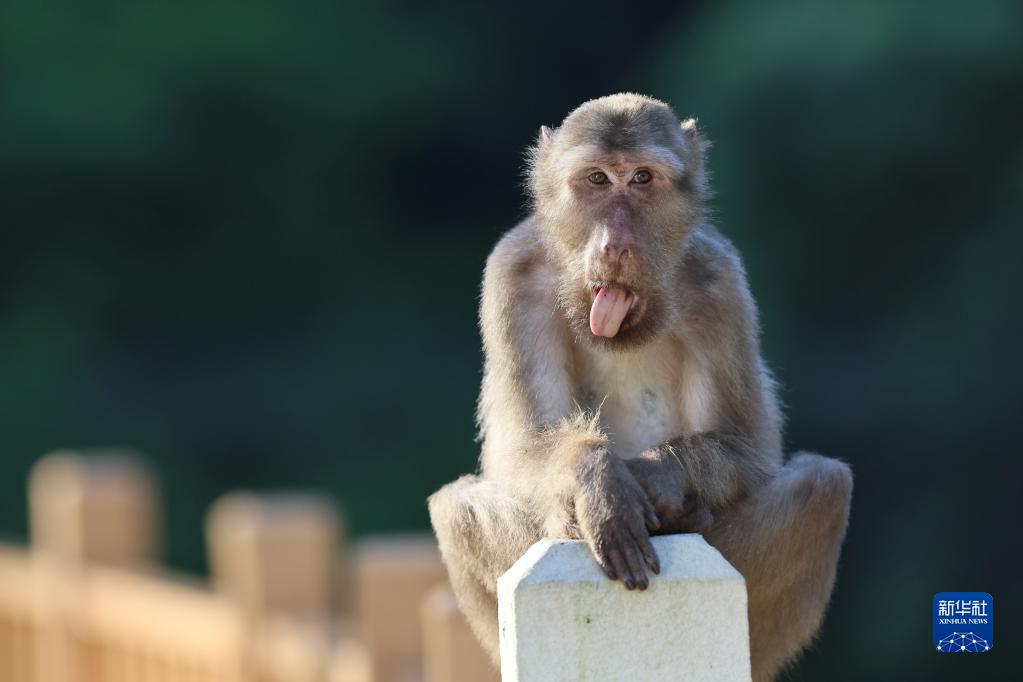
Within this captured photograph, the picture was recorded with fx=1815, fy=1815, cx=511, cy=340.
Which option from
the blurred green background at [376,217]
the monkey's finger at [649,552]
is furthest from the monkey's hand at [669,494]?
the blurred green background at [376,217]

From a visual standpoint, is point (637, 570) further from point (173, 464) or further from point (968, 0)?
point (173, 464)

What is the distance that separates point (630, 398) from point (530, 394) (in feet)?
1.02

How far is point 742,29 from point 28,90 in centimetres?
625

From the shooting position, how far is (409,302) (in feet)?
48.5

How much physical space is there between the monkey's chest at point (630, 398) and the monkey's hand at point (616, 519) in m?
0.65

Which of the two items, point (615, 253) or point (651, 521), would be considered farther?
point (615, 253)

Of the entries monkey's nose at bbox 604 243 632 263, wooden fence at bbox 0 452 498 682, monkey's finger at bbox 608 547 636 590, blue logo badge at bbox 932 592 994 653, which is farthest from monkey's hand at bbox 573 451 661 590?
wooden fence at bbox 0 452 498 682

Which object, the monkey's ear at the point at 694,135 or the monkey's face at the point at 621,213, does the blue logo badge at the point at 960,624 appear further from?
the monkey's ear at the point at 694,135

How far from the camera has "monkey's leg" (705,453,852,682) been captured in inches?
164

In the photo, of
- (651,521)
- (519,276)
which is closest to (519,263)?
(519,276)

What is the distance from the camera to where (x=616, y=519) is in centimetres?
355

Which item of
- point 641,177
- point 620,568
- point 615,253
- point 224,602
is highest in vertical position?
point 641,177

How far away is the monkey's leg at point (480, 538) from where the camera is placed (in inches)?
163

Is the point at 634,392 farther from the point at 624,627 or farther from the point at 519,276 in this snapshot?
the point at 624,627
